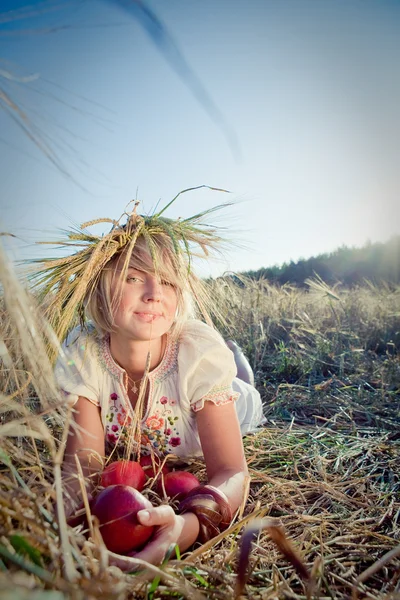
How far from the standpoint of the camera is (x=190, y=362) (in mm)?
1735

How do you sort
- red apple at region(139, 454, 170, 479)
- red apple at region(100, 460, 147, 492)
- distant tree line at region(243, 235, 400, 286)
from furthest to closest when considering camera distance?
1. distant tree line at region(243, 235, 400, 286)
2. red apple at region(139, 454, 170, 479)
3. red apple at region(100, 460, 147, 492)

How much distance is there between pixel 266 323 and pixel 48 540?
395 centimetres

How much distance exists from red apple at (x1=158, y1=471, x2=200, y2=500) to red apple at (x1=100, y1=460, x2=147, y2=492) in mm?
94

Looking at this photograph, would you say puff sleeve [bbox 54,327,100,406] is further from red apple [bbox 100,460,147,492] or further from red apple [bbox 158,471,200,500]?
red apple [bbox 158,471,200,500]

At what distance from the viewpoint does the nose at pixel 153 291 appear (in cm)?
162

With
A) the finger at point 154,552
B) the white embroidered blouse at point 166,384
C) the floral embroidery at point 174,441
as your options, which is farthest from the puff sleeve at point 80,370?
the finger at point 154,552

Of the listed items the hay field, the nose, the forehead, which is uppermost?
the forehead

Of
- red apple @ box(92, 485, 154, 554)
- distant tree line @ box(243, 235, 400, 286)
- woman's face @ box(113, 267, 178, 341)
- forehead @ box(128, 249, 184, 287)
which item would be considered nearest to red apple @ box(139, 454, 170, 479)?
red apple @ box(92, 485, 154, 554)

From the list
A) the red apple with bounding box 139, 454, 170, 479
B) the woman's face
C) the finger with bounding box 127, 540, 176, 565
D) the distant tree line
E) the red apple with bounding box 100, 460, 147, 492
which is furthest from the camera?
the distant tree line

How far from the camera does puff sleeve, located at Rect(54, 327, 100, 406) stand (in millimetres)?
1703

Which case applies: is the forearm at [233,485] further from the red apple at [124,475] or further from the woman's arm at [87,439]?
the woman's arm at [87,439]

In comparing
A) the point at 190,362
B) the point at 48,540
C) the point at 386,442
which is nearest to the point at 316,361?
the point at 386,442

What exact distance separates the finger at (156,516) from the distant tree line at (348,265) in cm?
1694

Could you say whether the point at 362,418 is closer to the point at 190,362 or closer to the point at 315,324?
the point at 190,362
